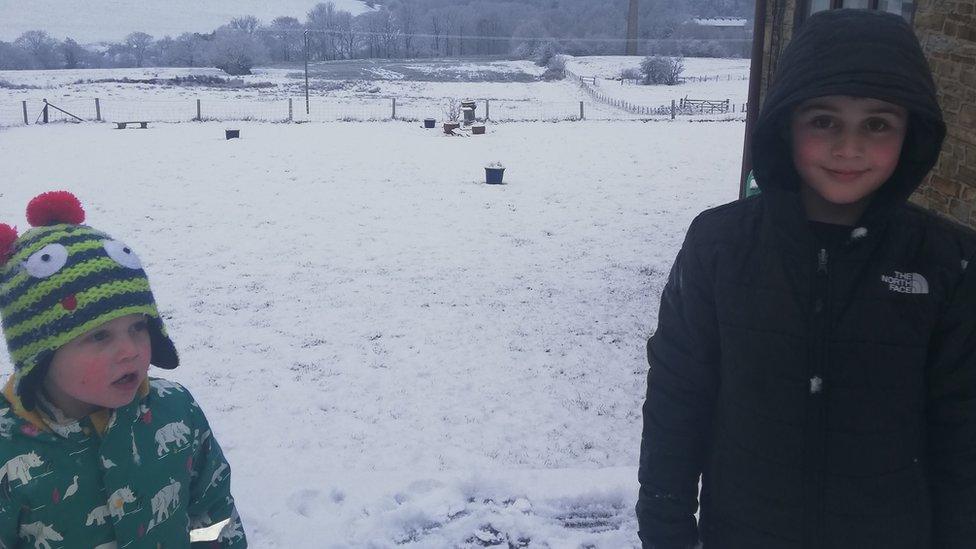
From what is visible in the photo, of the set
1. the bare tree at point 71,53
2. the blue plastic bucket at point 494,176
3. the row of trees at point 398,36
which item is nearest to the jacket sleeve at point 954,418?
the blue plastic bucket at point 494,176

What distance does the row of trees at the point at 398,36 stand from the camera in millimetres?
66312

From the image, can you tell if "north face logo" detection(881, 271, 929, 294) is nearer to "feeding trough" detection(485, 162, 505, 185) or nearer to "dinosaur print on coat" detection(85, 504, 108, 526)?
"dinosaur print on coat" detection(85, 504, 108, 526)

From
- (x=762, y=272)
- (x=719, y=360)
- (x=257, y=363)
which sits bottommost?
(x=257, y=363)

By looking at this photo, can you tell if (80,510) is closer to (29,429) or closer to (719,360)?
(29,429)

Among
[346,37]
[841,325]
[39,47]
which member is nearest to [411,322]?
[841,325]

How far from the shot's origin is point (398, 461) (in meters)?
4.95

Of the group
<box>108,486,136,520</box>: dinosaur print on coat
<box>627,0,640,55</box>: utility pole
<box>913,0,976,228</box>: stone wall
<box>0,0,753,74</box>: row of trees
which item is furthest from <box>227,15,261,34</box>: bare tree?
<box>108,486,136,520</box>: dinosaur print on coat

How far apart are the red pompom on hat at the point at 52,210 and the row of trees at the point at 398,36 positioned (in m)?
59.5

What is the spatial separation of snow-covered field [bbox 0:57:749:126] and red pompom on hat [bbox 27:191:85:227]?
26437 mm

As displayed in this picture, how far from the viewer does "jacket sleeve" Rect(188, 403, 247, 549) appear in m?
2.14

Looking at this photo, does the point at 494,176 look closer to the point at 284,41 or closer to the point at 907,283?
the point at 907,283

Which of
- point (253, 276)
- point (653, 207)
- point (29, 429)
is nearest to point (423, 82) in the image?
point (653, 207)

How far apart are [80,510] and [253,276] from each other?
7535 millimetres

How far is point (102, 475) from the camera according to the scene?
1900 millimetres
